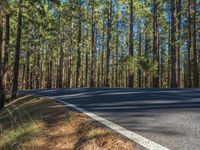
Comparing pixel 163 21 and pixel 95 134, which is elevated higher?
pixel 163 21

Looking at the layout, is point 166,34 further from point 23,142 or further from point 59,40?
point 23,142

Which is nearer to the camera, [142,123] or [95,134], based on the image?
[95,134]

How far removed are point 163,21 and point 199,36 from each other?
4.95 metres

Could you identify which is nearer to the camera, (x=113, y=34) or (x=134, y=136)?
(x=134, y=136)

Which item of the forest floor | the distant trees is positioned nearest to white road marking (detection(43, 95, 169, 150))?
the forest floor

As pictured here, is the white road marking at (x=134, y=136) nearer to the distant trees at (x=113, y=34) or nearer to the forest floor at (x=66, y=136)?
the forest floor at (x=66, y=136)

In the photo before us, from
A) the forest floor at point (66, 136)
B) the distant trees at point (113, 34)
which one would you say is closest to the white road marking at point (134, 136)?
the forest floor at point (66, 136)

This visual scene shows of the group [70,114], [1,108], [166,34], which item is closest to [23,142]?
[70,114]

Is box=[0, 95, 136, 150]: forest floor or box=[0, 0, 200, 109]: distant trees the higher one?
box=[0, 0, 200, 109]: distant trees

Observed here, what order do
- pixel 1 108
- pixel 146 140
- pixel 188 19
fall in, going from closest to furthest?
1. pixel 146 140
2. pixel 1 108
3. pixel 188 19

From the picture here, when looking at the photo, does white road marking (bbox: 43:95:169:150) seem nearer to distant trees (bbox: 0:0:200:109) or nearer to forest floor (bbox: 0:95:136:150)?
forest floor (bbox: 0:95:136:150)

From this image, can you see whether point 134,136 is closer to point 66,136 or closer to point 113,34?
point 66,136

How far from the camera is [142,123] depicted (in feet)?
23.6

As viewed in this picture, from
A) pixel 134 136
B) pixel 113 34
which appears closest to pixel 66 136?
pixel 134 136
